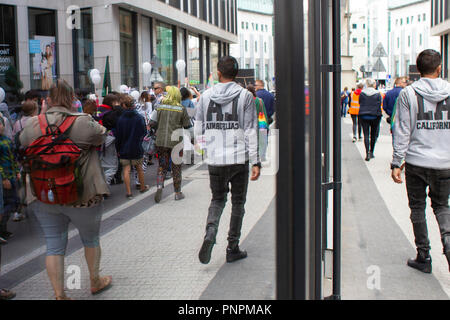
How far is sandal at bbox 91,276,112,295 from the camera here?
10.5 ft

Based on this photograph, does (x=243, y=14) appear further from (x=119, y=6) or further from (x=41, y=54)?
(x=119, y=6)

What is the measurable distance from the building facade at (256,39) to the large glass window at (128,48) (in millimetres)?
8718

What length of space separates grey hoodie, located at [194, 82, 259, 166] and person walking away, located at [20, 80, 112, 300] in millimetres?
754

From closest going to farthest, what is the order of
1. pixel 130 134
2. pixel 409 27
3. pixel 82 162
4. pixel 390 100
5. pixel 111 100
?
pixel 82 162, pixel 111 100, pixel 409 27, pixel 130 134, pixel 390 100

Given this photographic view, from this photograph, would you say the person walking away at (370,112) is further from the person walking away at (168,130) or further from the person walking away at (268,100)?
the person walking away at (268,100)

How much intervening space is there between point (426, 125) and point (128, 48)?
10.3 metres

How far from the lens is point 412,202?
3861 millimetres

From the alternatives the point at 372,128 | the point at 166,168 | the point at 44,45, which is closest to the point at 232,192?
the point at 166,168

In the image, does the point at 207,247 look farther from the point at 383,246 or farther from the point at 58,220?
the point at 383,246

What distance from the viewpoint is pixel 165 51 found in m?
4.30

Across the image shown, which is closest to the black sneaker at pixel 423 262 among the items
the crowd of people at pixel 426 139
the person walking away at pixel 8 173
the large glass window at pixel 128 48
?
the crowd of people at pixel 426 139

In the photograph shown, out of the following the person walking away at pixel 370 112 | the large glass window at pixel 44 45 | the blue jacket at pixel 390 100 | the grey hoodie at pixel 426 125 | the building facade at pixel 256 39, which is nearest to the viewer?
the building facade at pixel 256 39

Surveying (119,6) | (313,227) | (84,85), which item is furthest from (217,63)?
(119,6)

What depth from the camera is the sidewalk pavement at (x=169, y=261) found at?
9.36ft
